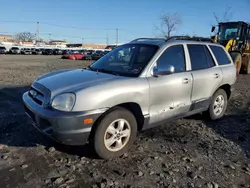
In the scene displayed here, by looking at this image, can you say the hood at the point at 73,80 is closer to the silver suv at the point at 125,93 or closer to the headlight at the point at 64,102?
the silver suv at the point at 125,93

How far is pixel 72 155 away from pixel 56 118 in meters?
0.84

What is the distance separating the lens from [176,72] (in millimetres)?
4367

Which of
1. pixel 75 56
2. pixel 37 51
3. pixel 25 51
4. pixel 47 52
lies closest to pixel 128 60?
pixel 75 56

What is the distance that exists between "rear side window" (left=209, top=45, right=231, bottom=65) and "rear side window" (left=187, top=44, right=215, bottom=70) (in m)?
0.26

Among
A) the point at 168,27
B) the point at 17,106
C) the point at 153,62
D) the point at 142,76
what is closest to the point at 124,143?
the point at 142,76

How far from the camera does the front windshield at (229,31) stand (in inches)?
570

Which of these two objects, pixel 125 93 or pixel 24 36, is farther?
pixel 24 36

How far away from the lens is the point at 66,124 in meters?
3.19

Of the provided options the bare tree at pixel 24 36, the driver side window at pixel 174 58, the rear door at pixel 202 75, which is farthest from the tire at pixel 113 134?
the bare tree at pixel 24 36

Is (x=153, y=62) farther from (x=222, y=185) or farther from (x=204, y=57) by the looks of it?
(x=222, y=185)

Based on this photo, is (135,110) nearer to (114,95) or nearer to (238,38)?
(114,95)

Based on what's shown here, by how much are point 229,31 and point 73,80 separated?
531 inches

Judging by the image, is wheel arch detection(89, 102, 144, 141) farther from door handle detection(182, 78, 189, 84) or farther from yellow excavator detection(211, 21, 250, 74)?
yellow excavator detection(211, 21, 250, 74)

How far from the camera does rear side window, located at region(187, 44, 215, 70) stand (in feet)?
15.7
